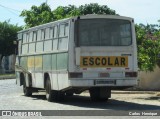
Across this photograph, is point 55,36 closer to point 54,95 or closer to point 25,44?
point 54,95

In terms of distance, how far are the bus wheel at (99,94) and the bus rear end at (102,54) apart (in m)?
0.73

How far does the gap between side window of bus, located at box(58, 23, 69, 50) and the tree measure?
12.9 metres

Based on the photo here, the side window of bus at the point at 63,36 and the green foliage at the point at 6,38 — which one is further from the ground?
the green foliage at the point at 6,38

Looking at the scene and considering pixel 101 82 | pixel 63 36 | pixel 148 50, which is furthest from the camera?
pixel 148 50

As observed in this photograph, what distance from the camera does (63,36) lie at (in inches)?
759

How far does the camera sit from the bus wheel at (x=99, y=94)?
65.8 feet

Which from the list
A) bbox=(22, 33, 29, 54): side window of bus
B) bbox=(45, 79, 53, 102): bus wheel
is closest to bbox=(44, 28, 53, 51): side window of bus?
bbox=(45, 79, 53, 102): bus wheel

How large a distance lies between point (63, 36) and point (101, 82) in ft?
7.84

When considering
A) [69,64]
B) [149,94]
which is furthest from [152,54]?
[69,64]

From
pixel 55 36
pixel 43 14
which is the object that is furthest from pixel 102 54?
pixel 43 14

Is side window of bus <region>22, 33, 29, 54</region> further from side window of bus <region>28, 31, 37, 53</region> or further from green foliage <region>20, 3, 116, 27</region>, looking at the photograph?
green foliage <region>20, 3, 116, 27</region>

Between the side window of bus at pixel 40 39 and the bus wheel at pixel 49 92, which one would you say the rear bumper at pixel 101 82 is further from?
the side window of bus at pixel 40 39

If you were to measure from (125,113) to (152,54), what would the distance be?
26.1 ft

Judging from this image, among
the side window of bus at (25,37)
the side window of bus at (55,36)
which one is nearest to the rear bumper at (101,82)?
the side window of bus at (55,36)
